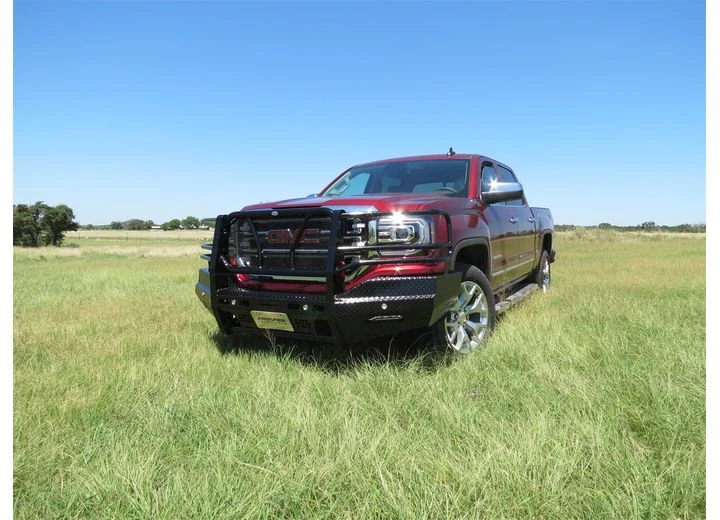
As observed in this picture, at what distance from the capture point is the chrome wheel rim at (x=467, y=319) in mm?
3951

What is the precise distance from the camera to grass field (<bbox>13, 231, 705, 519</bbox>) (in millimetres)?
1921

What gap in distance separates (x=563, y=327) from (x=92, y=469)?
14.1 feet

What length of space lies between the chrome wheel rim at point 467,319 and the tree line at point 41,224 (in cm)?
7908

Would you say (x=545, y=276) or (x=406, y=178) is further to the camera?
(x=545, y=276)

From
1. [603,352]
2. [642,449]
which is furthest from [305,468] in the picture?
[603,352]

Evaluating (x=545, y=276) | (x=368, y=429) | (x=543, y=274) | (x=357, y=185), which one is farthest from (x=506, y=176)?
(x=368, y=429)

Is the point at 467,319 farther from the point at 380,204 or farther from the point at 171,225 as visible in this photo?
the point at 171,225

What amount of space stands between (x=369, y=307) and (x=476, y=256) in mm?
1771

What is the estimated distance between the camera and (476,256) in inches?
182

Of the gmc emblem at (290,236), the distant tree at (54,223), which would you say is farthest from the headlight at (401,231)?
the distant tree at (54,223)

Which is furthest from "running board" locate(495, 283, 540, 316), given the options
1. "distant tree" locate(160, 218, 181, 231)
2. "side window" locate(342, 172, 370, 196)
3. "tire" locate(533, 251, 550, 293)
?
"distant tree" locate(160, 218, 181, 231)

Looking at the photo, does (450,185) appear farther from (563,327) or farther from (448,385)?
(448,385)

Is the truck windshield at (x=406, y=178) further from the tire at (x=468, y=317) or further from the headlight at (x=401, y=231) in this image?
the headlight at (x=401, y=231)

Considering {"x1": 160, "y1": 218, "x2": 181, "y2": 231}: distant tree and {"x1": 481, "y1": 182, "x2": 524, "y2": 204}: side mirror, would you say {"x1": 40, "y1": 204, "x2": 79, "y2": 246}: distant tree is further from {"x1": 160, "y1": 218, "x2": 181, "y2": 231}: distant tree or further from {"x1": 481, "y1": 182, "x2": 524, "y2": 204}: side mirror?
{"x1": 481, "y1": 182, "x2": 524, "y2": 204}: side mirror
